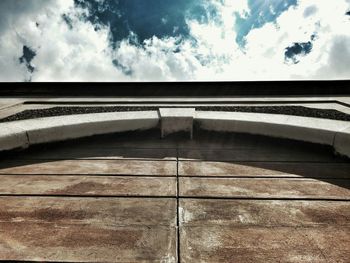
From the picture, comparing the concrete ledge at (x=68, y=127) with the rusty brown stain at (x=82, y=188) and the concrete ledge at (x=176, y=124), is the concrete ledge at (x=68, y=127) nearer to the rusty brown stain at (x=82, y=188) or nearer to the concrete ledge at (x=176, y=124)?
the concrete ledge at (x=176, y=124)

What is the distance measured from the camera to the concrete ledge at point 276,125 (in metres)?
2.40

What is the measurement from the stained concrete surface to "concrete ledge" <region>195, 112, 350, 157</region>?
11 cm

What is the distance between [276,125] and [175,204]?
153cm

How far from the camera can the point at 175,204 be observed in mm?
1518

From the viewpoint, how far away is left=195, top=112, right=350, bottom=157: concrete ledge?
2.40 metres

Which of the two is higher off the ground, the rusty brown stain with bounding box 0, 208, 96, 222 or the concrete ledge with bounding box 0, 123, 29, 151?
the concrete ledge with bounding box 0, 123, 29, 151

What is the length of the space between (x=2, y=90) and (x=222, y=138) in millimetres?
3446

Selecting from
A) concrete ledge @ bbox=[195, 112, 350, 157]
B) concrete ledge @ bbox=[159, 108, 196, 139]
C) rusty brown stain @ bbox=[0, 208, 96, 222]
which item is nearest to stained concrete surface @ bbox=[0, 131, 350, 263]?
rusty brown stain @ bbox=[0, 208, 96, 222]

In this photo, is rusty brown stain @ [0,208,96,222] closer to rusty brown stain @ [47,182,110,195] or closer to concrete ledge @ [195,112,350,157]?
rusty brown stain @ [47,182,110,195]

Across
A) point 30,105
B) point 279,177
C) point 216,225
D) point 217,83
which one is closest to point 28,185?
point 216,225

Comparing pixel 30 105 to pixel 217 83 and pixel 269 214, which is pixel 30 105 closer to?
pixel 217 83

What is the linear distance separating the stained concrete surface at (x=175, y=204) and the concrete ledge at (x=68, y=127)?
0.11 m

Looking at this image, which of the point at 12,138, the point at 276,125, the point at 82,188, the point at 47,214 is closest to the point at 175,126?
the point at 276,125

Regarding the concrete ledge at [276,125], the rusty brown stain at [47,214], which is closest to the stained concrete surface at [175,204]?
the rusty brown stain at [47,214]
